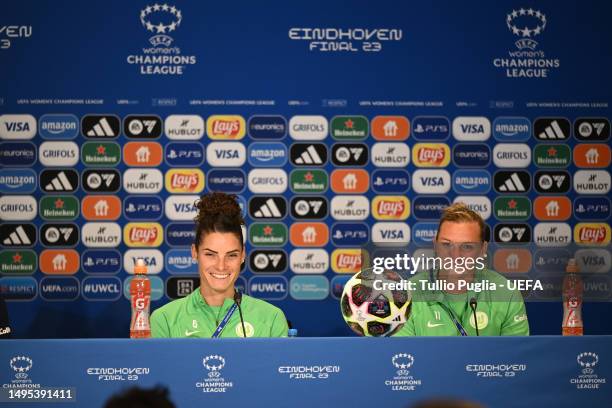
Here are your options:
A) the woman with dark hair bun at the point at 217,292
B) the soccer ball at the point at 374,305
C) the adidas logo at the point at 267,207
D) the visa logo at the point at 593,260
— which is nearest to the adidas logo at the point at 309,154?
the adidas logo at the point at 267,207

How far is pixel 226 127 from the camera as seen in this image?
211 inches

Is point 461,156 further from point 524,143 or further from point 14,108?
point 14,108

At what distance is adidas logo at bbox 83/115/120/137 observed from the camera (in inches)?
210

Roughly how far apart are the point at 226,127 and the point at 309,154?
527 millimetres

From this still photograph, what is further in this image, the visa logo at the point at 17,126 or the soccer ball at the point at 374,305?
the visa logo at the point at 17,126

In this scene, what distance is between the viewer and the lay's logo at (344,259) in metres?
5.37

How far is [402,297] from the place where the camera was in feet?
10.4

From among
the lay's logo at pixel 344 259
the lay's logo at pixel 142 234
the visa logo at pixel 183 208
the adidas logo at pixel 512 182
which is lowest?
the lay's logo at pixel 344 259

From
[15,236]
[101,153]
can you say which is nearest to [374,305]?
[101,153]

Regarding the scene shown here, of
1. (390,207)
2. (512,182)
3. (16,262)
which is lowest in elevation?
(16,262)

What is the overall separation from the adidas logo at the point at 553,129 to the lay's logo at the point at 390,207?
37.1 inches

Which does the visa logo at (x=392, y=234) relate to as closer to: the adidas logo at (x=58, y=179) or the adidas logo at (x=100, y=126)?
the adidas logo at (x=100, y=126)

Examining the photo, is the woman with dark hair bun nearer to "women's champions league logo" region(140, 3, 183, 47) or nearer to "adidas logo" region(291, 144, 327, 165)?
"adidas logo" region(291, 144, 327, 165)

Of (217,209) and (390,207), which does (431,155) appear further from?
(217,209)
